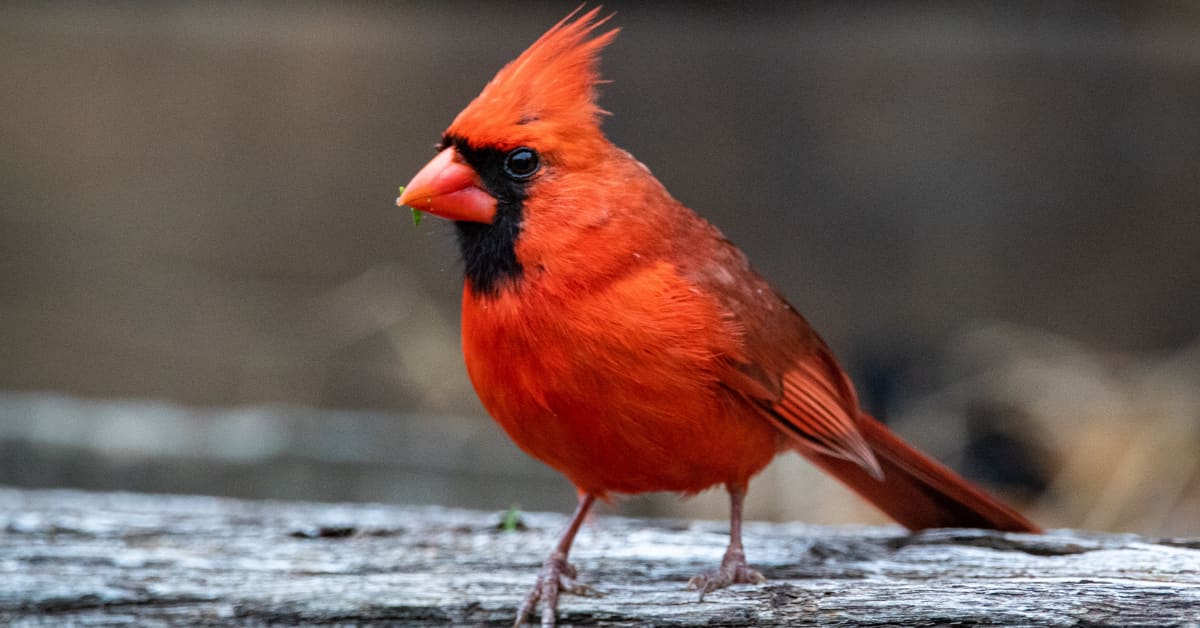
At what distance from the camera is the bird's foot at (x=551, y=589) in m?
2.34

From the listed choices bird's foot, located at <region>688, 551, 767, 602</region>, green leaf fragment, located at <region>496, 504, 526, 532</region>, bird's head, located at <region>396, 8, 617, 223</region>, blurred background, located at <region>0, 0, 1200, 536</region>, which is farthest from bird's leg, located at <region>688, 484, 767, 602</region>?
blurred background, located at <region>0, 0, 1200, 536</region>

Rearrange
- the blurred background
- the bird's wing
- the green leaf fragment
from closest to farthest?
the bird's wing < the green leaf fragment < the blurred background

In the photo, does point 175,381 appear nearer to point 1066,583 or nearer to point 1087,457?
point 1087,457

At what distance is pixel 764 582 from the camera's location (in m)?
2.37

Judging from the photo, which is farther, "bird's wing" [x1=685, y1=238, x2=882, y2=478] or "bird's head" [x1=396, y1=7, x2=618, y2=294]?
"bird's wing" [x1=685, y1=238, x2=882, y2=478]

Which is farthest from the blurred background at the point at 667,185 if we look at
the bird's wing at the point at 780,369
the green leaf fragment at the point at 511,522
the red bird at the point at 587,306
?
the red bird at the point at 587,306

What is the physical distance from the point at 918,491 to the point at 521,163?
120 cm

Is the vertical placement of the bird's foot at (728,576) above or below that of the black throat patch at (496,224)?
below

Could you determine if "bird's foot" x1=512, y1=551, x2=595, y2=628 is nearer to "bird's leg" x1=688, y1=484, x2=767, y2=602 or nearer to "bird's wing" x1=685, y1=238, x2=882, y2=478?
"bird's leg" x1=688, y1=484, x2=767, y2=602

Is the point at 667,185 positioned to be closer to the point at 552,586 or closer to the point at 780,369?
the point at 780,369

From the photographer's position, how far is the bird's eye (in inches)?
87.4

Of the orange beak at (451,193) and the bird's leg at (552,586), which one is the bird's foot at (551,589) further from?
the orange beak at (451,193)

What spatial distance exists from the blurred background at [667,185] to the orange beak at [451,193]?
2.17 m

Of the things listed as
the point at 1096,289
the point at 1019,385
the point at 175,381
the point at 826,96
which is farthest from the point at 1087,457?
the point at 175,381
